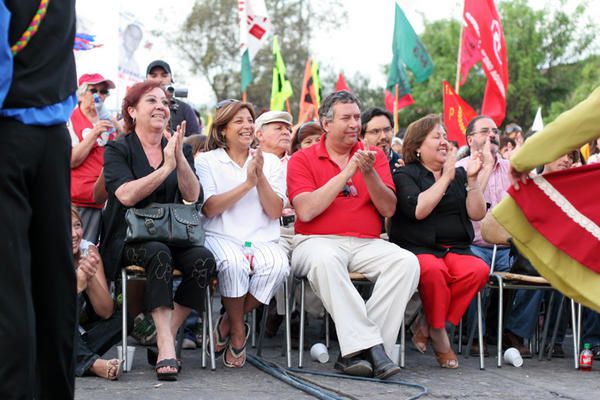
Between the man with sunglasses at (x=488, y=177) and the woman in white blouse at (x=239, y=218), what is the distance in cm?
166

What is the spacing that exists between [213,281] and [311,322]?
2641 mm

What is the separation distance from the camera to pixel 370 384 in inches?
239

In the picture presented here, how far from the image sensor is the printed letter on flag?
1419cm

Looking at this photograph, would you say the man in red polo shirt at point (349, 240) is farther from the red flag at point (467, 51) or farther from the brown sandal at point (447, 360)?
the red flag at point (467, 51)

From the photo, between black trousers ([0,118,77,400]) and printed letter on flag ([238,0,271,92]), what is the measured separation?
35.4ft

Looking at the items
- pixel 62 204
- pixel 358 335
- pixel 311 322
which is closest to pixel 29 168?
pixel 62 204

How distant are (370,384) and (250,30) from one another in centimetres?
904

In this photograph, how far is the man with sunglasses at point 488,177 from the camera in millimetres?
7738

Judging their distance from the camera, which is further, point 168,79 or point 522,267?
point 168,79

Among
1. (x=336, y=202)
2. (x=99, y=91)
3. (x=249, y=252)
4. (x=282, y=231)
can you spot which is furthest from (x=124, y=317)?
(x=99, y=91)

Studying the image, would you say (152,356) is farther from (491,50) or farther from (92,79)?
(491,50)

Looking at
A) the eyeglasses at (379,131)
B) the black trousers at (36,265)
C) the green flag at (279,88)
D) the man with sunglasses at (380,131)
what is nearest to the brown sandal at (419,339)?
the man with sunglasses at (380,131)

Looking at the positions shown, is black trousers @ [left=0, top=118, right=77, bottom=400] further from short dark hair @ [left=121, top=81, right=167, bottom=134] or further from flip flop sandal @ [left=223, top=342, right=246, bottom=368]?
short dark hair @ [left=121, top=81, right=167, bottom=134]

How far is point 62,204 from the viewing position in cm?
346
